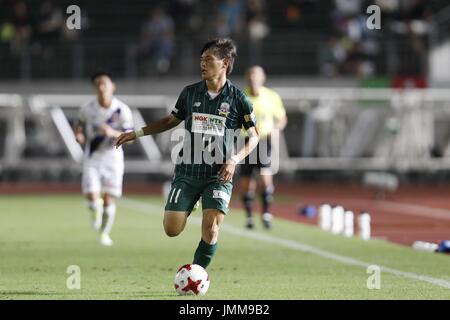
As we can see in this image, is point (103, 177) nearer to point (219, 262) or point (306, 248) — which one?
point (306, 248)

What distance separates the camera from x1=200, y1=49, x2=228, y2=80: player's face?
10.9 metres

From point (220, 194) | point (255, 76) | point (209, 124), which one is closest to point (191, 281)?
point (220, 194)

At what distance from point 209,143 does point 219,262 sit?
3309 millimetres

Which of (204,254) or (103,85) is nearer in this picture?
(204,254)

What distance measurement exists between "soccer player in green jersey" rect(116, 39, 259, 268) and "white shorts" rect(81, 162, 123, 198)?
5486mm

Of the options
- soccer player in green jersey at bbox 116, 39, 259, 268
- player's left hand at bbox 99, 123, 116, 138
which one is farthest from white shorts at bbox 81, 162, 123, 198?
soccer player in green jersey at bbox 116, 39, 259, 268

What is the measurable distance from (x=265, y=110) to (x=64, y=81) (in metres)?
14.4

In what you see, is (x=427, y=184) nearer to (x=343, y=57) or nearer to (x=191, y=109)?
(x=343, y=57)

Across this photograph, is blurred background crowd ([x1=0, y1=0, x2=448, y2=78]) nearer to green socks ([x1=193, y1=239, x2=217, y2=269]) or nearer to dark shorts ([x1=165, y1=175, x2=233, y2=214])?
dark shorts ([x1=165, y1=175, x2=233, y2=214])

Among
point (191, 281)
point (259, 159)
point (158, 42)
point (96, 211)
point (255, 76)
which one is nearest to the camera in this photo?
point (191, 281)

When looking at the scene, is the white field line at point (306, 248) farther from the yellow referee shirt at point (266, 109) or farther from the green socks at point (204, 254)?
the green socks at point (204, 254)

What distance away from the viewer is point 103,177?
55.0 feet

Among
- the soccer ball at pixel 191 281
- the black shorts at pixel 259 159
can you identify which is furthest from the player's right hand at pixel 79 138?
the soccer ball at pixel 191 281

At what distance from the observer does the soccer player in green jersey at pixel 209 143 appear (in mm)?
11039
